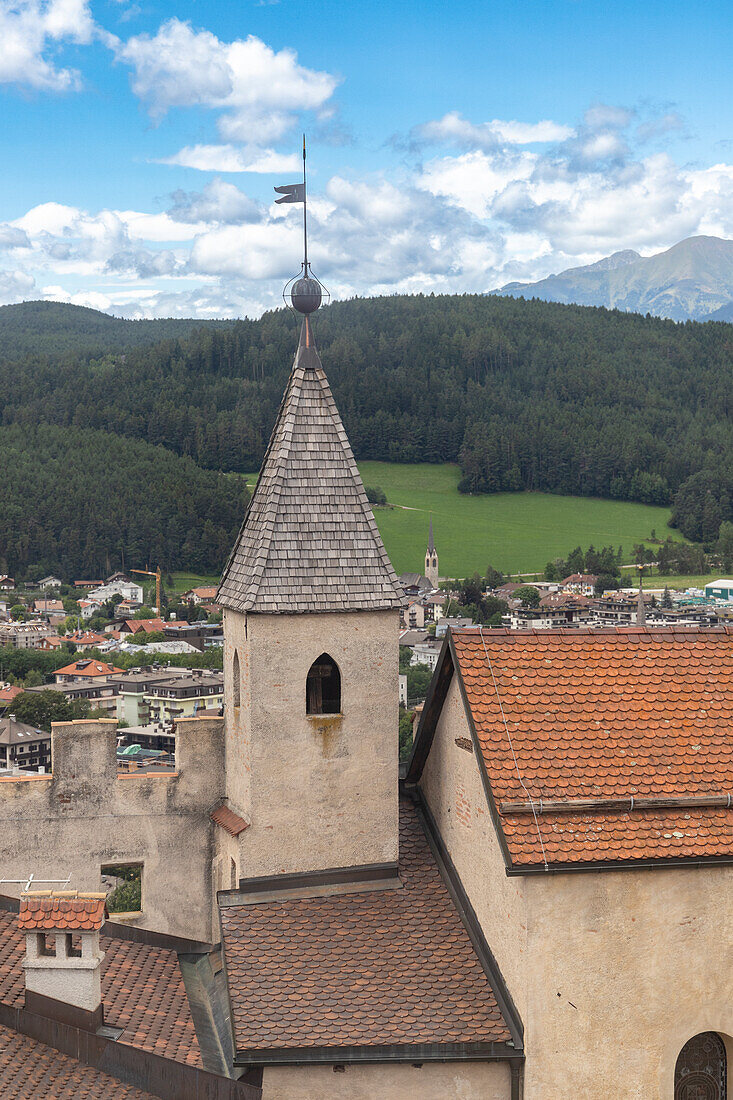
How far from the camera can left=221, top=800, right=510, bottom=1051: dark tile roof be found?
11828mm

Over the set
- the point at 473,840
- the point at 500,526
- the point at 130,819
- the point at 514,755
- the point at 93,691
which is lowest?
the point at 93,691

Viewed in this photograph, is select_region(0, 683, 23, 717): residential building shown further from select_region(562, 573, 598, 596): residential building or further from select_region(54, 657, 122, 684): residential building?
select_region(562, 573, 598, 596): residential building

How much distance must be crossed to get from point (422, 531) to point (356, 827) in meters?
158

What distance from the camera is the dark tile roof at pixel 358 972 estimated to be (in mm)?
11828

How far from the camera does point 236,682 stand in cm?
1501

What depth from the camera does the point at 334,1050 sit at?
11.7m

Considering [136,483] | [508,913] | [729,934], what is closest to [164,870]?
[508,913]

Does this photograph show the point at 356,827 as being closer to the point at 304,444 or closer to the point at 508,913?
the point at 508,913

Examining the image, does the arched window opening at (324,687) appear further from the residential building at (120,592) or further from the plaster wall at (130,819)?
the residential building at (120,592)

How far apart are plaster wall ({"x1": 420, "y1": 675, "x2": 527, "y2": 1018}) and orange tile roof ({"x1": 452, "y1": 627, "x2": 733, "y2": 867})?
0.51 metres

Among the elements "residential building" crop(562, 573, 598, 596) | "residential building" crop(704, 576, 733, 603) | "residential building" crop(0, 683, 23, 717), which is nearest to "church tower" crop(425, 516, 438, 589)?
"residential building" crop(562, 573, 598, 596)

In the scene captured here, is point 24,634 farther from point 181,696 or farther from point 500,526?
point 500,526

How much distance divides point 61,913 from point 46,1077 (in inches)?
53.6

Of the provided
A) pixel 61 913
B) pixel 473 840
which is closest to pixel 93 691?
pixel 473 840
